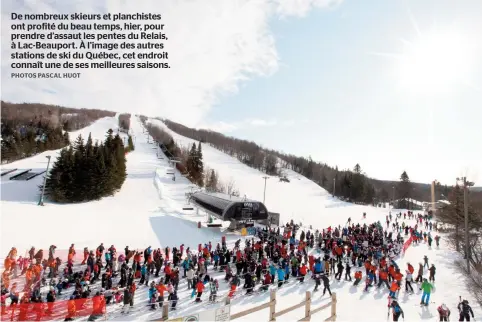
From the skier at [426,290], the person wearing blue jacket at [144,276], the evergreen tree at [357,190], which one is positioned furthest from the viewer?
the evergreen tree at [357,190]

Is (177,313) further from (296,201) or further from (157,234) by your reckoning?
(296,201)

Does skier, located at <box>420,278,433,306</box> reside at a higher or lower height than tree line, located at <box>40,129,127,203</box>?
lower

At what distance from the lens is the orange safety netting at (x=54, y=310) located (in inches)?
413

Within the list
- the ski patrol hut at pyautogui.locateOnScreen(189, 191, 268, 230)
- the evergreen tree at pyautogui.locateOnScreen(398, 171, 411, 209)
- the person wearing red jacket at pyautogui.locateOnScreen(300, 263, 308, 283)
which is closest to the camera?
the person wearing red jacket at pyautogui.locateOnScreen(300, 263, 308, 283)

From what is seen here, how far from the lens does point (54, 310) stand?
11320mm

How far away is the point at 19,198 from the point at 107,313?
27.2m

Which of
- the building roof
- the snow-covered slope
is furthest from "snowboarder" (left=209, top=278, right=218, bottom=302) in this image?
the snow-covered slope

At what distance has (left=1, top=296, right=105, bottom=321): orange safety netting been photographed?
34.4 ft

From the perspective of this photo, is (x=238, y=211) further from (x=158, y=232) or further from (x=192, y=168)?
(x=192, y=168)

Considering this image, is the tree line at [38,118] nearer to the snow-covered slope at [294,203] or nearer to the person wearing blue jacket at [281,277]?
the snow-covered slope at [294,203]

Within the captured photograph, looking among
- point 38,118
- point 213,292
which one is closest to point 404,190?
point 213,292

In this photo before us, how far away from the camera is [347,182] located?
82125 millimetres

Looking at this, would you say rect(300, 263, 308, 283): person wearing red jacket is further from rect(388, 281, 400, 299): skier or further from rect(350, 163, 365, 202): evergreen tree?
rect(350, 163, 365, 202): evergreen tree

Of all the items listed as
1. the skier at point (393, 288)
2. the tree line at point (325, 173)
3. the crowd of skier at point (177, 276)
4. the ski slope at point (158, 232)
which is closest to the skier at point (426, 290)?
the crowd of skier at point (177, 276)
